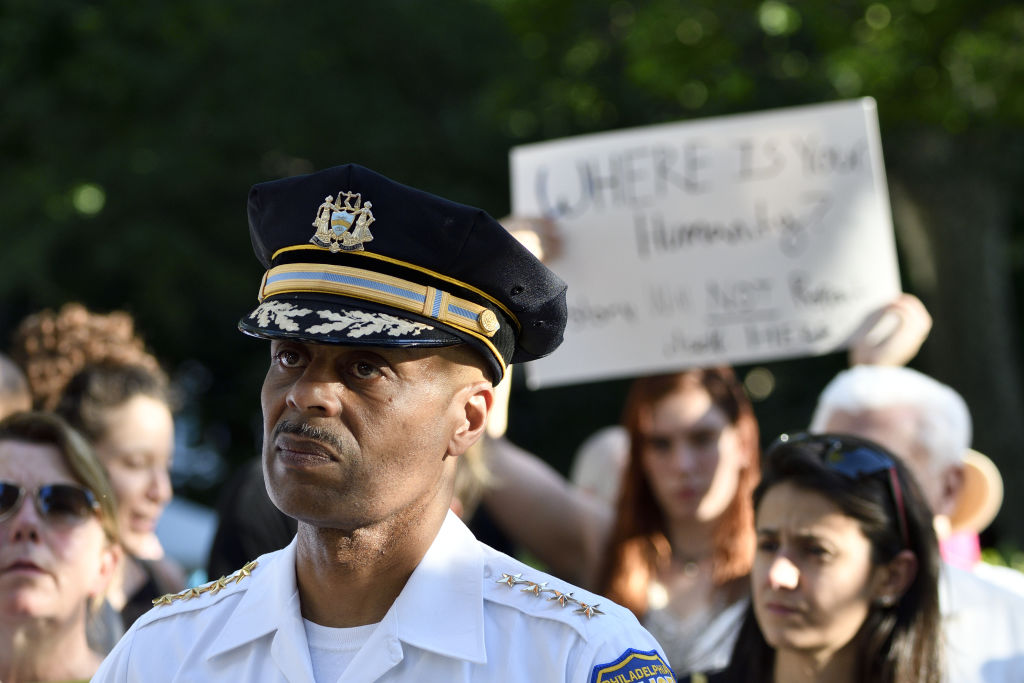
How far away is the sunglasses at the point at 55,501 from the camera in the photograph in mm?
2863

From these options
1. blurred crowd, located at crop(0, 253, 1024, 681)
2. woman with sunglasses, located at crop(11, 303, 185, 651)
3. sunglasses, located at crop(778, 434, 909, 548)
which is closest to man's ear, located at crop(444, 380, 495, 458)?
blurred crowd, located at crop(0, 253, 1024, 681)

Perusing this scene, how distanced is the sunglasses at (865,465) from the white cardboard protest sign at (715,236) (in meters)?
1.34

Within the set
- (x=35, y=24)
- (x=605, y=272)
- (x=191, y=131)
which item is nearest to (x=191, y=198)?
(x=191, y=131)

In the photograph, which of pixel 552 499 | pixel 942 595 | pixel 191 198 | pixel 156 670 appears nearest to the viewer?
pixel 156 670

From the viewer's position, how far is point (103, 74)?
40.2 feet

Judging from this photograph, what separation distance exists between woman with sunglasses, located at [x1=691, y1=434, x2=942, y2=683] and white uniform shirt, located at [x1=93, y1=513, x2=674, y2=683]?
42.2 inches

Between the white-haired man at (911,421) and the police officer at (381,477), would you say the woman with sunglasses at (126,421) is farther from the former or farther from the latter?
the white-haired man at (911,421)

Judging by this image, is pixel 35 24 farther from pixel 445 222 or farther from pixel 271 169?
pixel 445 222

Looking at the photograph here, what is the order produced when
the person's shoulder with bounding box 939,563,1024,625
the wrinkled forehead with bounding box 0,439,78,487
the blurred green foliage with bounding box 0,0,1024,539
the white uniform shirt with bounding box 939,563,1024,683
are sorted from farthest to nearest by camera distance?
the blurred green foliage with bounding box 0,0,1024,539
the person's shoulder with bounding box 939,563,1024,625
the white uniform shirt with bounding box 939,563,1024,683
the wrinkled forehead with bounding box 0,439,78,487

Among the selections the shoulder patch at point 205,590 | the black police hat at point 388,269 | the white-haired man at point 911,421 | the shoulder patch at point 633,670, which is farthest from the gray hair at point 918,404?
the shoulder patch at point 205,590

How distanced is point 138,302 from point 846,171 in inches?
385

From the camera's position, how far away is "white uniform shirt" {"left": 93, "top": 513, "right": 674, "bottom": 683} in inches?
80.8

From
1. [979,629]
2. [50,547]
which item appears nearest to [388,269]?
[50,547]

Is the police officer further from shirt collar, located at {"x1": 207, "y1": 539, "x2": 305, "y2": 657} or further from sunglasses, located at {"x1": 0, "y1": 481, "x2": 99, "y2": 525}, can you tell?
sunglasses, located at {"x1": 0, "y1": 481, "x2": 99, "y2": 525}
